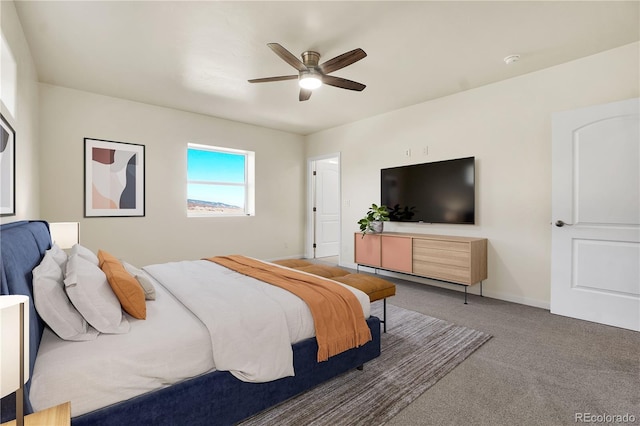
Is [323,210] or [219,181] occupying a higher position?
[219,181]

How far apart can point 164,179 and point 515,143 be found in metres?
4.81

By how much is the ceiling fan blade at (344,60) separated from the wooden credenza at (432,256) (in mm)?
2319

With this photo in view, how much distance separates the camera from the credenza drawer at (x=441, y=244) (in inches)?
139

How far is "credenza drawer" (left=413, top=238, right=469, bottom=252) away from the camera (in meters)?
3.54

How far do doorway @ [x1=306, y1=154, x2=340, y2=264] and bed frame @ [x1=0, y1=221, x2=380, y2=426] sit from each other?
4307 millimetres

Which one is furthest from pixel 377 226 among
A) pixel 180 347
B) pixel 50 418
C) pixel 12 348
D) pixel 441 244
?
pixel 12 348

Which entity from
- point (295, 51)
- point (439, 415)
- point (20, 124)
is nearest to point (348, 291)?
point (439, 415)

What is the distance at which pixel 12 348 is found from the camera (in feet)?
2.56

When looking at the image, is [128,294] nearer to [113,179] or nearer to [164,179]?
[113,179]

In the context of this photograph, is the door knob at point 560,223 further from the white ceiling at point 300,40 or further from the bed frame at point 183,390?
the bed frame at point 183,390

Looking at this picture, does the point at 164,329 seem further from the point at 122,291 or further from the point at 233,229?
the point at 233,229

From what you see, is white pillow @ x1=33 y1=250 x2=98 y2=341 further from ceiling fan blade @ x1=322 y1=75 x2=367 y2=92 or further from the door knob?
the door knob

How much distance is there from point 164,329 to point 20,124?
8.47ft

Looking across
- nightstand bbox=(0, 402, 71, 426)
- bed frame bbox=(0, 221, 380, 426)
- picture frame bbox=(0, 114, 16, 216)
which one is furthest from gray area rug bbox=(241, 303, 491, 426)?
picture frame bbox=(0, 114, 16, 216)
